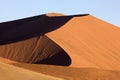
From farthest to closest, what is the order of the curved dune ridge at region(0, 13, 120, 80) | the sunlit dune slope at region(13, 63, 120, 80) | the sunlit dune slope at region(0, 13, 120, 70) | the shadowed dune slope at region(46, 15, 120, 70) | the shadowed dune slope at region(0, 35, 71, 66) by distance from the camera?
the shadowed dune slope at region(46, 15, 120, 70), the sunlit dune slope at region(0, 13, 120, 70), the shadowed dune slope at region(0, 35, 71, 66), the curved dune ridge at region(0, 13, 120, 80), the sunlit dune slope at region(13, 63, 120, 80)

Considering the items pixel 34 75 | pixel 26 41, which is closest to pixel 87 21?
pixel 26 41

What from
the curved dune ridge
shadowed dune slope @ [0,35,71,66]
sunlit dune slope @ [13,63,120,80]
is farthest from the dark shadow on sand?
sunlit dune slope @ [13,63,120,80]

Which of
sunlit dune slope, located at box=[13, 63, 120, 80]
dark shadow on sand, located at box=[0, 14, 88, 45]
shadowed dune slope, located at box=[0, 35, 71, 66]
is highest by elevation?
sunlit dune slope, located at box=[13, 63, 120, 80]

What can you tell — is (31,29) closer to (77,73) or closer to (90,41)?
(90,41)

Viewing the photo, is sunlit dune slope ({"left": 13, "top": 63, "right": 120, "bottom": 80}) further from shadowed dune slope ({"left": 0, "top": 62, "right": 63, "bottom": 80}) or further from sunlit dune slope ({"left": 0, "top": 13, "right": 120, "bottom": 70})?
shadowed dune slope ({"left": 0, "top": 62, "right": 63, "bottom": 80})

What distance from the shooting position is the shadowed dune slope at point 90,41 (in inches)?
1374

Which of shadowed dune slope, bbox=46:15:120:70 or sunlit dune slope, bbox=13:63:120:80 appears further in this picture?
shadowed dune slope, bbox=46:15:120:70

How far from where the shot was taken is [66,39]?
38.5m

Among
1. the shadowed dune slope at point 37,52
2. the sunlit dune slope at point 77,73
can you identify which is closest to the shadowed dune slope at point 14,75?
the sunlit dune slope at point 77,73

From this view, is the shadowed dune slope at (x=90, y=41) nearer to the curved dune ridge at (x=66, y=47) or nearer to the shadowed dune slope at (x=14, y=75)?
the curved dune ridge at (x=66, y=47)

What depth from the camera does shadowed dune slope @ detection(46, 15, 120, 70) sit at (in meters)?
34.9

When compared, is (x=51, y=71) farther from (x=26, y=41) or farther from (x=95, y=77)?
(x=26, y=41)

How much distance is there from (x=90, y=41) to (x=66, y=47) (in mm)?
5191

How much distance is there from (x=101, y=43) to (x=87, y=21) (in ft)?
19.4
